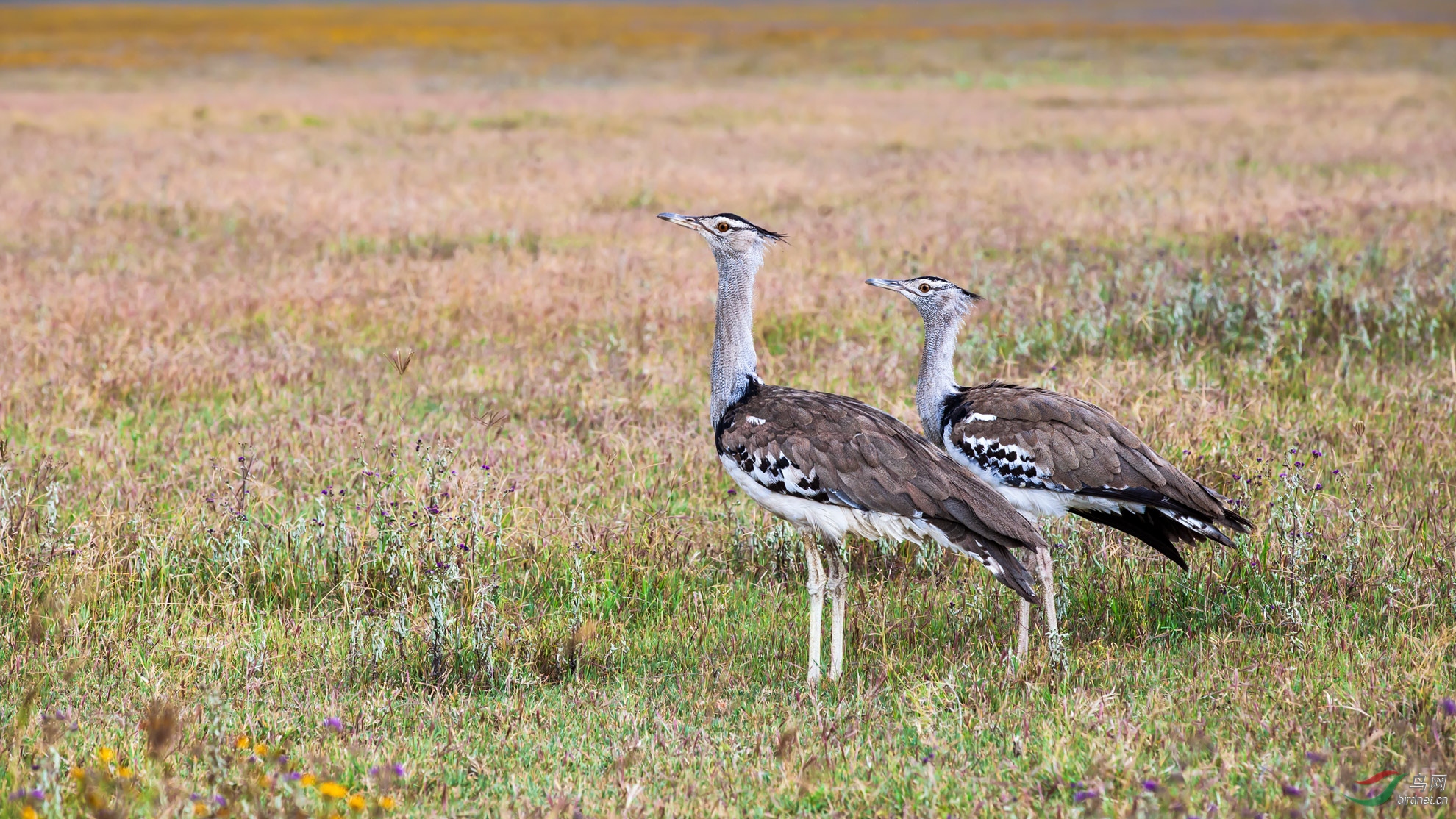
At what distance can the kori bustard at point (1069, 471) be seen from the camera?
15.0 feet

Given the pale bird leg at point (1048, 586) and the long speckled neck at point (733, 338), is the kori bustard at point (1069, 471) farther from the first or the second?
the long speckled neck at point (733, 338)

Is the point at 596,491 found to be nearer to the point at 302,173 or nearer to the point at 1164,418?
the point at 1164,418

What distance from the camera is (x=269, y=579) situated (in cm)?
511

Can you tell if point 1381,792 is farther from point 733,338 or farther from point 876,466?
point 733,338

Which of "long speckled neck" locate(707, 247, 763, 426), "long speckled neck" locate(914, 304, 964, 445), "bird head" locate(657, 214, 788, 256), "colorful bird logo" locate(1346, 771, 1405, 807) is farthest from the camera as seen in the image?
"long speckled neck" locate(914, 304, 964, 445)

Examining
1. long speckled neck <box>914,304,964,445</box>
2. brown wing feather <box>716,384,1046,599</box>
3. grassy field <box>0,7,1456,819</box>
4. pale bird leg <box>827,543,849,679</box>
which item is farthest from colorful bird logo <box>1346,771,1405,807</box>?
long speckled neck <box>914,304,964,445</box>

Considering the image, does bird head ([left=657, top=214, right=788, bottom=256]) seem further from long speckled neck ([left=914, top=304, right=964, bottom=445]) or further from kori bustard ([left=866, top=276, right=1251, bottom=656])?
kori bustard ([left=866, top=276, right=1251, bottom=656])

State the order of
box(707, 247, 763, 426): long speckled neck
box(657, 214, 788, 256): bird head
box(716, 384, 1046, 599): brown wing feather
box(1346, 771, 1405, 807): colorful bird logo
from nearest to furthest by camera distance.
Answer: box(1346, 771, 1405, 807): colorful bird logo < box(716, 384, 1046, 599): brown wing feather < box(707, 247, 763, 426): long speckled neck < box(657, 214, 788, 256): bird head

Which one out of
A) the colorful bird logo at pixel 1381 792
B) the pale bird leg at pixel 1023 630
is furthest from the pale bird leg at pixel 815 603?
the colorful bird logo at pixel 1381 792

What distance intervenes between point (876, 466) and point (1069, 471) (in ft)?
2.55

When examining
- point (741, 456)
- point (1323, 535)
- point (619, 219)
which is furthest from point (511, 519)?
point (619, 219)

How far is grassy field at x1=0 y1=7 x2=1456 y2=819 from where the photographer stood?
3578mm

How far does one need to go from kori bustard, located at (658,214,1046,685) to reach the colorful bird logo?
109 centimetres

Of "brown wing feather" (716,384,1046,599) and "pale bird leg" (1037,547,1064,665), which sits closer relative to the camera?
"brown wing feather" (716,384,1046,599)
